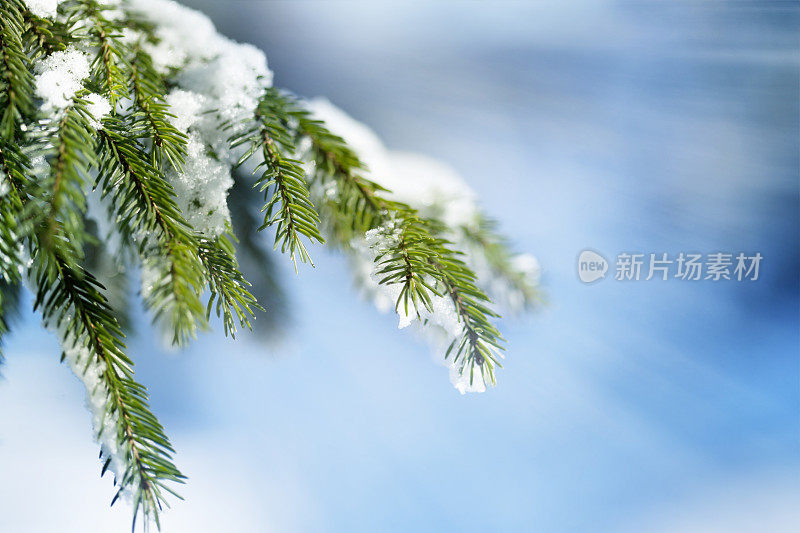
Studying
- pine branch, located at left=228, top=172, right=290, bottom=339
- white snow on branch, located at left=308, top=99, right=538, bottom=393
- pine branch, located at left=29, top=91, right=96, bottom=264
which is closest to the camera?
pine branch, located at left=29, top=91, right=96, bottom=264

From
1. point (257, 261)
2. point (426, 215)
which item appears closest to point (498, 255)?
point (426, 215)

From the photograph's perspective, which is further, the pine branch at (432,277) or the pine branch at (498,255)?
the pine branch at (498,255)

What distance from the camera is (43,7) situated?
0.81ft

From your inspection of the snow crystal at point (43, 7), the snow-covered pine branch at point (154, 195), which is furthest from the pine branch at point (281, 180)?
the snow crystal at point (43, 7)

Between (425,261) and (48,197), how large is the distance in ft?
0.51

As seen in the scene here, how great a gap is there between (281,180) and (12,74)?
0.38 ft

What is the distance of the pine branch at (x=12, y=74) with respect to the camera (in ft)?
0.63

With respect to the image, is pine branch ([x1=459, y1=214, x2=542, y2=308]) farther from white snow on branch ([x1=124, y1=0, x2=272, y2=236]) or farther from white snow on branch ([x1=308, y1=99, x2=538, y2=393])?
white snow on branch ([x1=124, y1=0, x2=272, y2=236])

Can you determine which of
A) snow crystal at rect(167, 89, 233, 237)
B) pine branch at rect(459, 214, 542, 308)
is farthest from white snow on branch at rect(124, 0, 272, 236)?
pine branch at rect(459, 214, 542, 308)

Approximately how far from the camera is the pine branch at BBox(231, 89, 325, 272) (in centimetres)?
24

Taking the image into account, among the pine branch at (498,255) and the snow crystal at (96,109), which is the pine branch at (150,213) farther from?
the pine branch at (498,255)

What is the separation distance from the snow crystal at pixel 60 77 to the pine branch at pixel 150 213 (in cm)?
2

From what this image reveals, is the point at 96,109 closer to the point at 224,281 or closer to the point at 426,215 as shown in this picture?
the point at 224,281

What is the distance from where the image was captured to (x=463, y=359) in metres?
0.25
